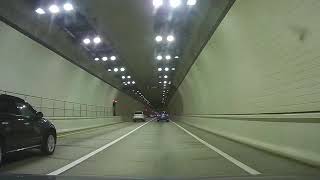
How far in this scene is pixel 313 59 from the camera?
1151 cm

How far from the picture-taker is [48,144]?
49.6 ft

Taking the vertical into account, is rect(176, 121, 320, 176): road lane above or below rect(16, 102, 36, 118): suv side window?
below

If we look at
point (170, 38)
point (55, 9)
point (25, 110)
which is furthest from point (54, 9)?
point (170, 38)

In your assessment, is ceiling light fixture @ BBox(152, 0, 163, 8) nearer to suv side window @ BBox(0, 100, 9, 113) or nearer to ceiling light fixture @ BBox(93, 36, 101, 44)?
ceiling light fixture @ BBox(93, 36, 101, 44)

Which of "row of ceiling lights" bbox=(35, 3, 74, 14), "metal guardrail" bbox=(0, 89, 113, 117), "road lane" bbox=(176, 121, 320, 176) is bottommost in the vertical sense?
"road lane" bbox=(176, 121, 320, 176)

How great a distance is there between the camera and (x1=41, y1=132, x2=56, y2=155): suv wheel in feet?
48.8

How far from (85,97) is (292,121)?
3297 cm

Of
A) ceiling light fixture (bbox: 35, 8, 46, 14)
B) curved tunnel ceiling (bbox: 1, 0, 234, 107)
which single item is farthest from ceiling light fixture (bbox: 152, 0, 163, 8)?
ceiling light fixture (bbox: 35, 8, 46, 14)

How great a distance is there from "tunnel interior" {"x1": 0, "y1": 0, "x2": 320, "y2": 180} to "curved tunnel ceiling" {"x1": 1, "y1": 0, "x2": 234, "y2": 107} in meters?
0.07

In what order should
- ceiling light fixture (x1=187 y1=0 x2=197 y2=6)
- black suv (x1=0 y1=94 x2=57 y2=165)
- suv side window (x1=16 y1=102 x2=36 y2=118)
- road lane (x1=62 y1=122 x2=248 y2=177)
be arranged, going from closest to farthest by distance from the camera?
road lane (x1=62 y1=122 x2=248 y2=177) → black suv (x1=0 y1=94 x2=57 y2=165) → suv side window (x1=16 y1=102 x2=36 y2=118) → ceiling light fixture (x1=187 y1=0 x2=197 y2=6)

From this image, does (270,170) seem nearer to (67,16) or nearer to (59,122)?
(67,16)

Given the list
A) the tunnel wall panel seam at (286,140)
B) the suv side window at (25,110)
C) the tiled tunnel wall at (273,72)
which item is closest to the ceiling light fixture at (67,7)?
the tiled tunnel wall at (273,72)

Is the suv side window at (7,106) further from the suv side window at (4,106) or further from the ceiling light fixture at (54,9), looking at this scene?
the ceiling light fixture at (54,9)

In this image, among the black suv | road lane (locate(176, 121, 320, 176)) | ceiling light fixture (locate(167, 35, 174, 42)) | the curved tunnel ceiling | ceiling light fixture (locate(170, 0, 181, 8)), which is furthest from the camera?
ceiling light fixture (locate(167, 35, 174, 42))
